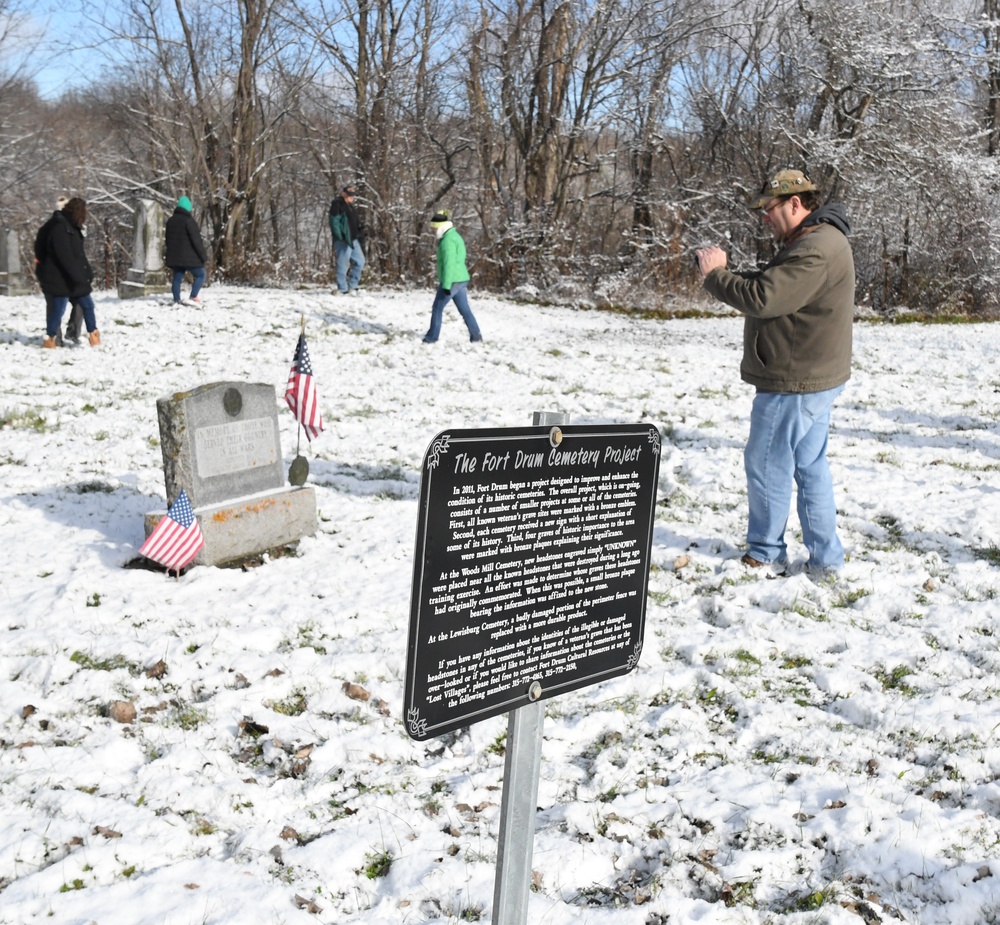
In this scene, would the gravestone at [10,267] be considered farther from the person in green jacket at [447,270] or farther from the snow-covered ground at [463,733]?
the snow-covered ground at [463,733]

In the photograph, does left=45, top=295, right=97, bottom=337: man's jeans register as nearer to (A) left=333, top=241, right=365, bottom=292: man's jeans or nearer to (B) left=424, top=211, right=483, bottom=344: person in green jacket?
(B) left=424, top=211, right=483, bottom=344: person in green jacket

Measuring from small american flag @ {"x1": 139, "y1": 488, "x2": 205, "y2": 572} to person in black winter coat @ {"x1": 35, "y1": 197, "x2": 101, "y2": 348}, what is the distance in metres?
7.35

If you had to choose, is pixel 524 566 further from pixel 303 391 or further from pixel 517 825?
pixel 303 391

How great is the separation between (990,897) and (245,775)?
2.46 meters

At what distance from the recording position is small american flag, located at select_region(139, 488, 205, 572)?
5145 millimetres

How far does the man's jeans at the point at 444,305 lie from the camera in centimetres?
1281

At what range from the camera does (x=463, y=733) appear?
3721 mm

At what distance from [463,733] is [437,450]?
222cm

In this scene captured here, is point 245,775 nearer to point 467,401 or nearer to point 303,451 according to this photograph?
point 303,451

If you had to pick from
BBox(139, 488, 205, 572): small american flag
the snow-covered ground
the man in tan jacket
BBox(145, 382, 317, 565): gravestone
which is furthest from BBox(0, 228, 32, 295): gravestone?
the man in tan jacket

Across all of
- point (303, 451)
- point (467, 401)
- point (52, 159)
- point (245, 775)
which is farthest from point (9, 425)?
point (52, 159)

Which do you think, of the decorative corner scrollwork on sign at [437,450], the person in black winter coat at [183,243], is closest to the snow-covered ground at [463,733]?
the decorative corner scrollwork on sign at [437,450]

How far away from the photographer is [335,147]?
2562cm

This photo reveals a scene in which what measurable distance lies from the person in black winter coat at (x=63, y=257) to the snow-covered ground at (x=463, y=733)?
4.07 m
